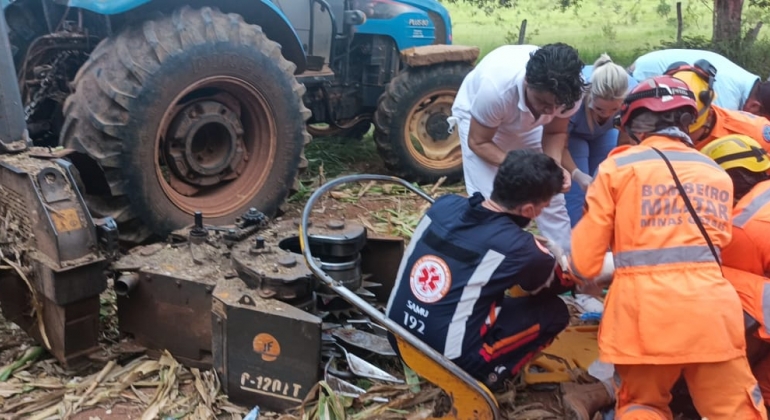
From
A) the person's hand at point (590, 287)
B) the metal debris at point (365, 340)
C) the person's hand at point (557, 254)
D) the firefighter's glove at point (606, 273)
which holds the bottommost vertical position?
the metal debris at point (365, 340)

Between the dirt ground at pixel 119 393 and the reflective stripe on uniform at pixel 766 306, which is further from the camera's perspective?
the dirt ground at pixel 119 393

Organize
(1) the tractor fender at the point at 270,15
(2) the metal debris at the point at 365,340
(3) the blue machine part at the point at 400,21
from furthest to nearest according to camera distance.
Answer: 1. (3) the blue machine part at the point at 400,21
2. (1) the tractor fender at the point at 270,15
3. (2) the metal debris at the point at 365,340

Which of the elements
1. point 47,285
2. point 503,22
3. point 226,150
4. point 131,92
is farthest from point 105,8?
point 503,22

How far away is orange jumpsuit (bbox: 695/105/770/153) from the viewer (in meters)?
3.78

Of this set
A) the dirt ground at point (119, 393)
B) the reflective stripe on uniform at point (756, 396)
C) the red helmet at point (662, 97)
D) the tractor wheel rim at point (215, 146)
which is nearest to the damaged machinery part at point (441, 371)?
the dirt ground at point (119, 393)

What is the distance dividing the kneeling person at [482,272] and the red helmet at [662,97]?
43 cm

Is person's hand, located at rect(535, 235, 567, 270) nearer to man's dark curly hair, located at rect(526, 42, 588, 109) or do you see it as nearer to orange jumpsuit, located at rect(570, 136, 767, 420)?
orange jumpsuit, located at rect(570, 136, 767, 420)

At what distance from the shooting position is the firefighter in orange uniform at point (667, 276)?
2.70 meters

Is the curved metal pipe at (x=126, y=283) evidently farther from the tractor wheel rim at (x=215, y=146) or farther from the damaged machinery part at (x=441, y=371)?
the tractor wheel rim at (x=215, y=146)

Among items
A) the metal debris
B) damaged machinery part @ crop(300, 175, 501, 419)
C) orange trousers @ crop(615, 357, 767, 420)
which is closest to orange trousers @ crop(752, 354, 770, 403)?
orange trousers @ crop(615, 357, 767, 420)

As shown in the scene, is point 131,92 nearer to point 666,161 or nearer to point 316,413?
point 316,413

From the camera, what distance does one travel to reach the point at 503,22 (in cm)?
1994

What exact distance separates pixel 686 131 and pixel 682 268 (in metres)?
0.64

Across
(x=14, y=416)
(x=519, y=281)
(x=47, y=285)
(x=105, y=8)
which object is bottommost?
(x=14, y=416)
